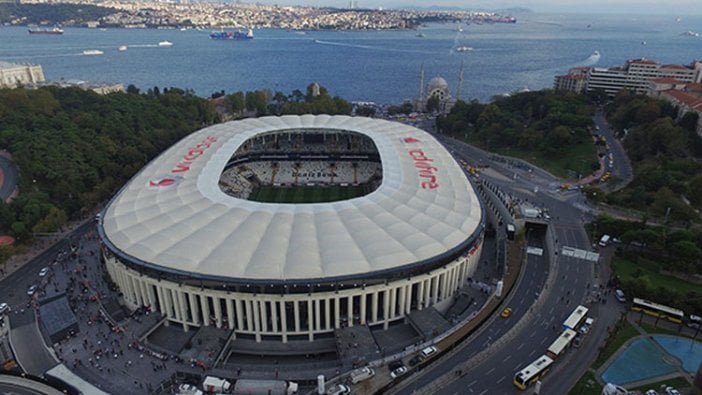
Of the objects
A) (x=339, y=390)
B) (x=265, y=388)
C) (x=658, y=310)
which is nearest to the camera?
(x=339, y=390)

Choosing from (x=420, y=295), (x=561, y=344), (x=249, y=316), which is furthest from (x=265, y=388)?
(x=561, y=344)

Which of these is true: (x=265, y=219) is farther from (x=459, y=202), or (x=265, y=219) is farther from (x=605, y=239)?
(x=605, y=239)

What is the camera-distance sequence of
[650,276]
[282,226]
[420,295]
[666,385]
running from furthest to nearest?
[650,276] < [282,226] < [420,295] < [666,385]

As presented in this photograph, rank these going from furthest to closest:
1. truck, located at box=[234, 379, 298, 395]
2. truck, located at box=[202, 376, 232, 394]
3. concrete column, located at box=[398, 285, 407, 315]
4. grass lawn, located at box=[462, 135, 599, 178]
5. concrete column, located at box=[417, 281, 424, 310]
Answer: grass lawn, located at box=[462, 135, 599, 178] < concrete column, located at box=[417, 281, 424, 310] < concrete column, located at box=[398, 285, 407, 315] < truck, located at box=[202, 376, 232, 394] < truck, located at box=[234, 379, 298, 395]

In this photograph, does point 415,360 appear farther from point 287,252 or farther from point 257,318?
point 287,252

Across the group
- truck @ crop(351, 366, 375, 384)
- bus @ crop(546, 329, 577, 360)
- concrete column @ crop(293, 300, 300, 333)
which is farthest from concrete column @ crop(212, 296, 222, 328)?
bus @ crop(546, 329, 577, 360)

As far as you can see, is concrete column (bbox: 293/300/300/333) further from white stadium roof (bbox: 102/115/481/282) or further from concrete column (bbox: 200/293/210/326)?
concrete column (bbox: 200/293/210/326)

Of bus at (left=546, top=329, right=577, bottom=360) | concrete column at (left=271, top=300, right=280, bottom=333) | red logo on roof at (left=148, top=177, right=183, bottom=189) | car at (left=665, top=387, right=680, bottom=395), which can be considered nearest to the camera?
car at (left=665, top=387, right=680, bottom=395)
